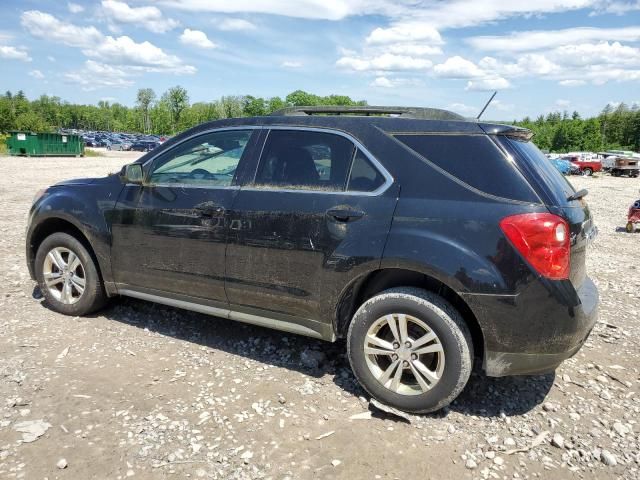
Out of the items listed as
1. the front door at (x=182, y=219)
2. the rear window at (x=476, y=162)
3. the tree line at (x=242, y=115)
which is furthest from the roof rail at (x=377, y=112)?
the tree line at (x=242, y=115)

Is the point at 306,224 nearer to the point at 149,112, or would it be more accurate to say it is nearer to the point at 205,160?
the point at 205,160

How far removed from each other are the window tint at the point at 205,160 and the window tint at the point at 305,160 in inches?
10.8

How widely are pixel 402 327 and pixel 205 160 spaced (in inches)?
82.5

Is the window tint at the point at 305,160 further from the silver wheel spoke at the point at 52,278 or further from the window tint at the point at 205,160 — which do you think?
the silver wheel spoke at the point at 52,278

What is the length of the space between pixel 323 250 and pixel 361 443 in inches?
48.2

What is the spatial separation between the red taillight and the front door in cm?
199

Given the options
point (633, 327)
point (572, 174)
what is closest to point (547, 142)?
point (572, 174)

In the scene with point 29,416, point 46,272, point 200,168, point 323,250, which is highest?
Result: point 200,168

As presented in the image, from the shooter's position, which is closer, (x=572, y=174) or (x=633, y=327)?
(x=633, y=327)

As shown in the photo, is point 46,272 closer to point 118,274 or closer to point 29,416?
point 118,274

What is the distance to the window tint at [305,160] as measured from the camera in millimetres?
3527

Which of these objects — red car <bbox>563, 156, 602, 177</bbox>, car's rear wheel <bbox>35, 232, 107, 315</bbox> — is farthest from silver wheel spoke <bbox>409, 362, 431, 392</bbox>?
red car <bbox>563, 156, 602, 177</bbox>

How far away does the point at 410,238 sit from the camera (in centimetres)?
317

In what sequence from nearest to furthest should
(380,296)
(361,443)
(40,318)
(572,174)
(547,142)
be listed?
(361,443) → (380,296) → (40,318) → (572,174) → (547,142)
